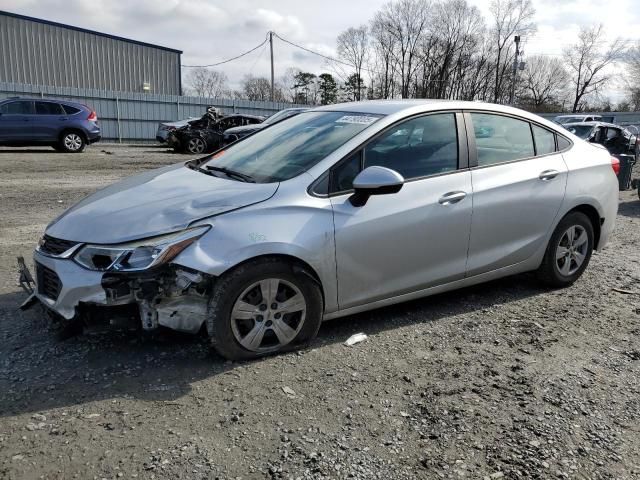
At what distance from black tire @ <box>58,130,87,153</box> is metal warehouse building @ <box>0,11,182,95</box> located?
17383 millimetres

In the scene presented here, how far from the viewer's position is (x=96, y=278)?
2.98 m

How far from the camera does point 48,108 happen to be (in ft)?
55.1

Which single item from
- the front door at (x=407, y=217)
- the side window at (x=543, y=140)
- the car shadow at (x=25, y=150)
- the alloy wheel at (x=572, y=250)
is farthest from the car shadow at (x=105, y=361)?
the car shadow at (x=25, y=150)

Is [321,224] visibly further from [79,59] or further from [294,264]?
[79,59]

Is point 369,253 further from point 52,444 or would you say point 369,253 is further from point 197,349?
point 52,444

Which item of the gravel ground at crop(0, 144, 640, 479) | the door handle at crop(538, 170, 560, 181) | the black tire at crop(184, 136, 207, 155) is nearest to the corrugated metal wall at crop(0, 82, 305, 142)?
the black tire at crop(184, 136, 207, 155)

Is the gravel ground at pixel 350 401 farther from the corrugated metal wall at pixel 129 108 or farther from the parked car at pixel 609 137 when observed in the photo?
the corrugated metal wall at pixel 129 108

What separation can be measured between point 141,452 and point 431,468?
1.34 m

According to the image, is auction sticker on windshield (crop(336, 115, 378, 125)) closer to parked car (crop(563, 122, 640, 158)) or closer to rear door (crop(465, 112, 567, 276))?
rear door (crop(465, 112, 567, 276))

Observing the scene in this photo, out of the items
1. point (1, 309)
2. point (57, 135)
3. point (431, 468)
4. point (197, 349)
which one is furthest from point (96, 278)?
point (57, 135)

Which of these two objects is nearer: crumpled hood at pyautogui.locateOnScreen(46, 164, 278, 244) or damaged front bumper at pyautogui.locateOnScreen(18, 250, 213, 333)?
damaged front bumper at pyautogui.locateOnScreen(18, 250, 213, 333)

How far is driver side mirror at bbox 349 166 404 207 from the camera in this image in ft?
11.1

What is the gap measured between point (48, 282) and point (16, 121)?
15.7 m

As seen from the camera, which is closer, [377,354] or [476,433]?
[476,433]
